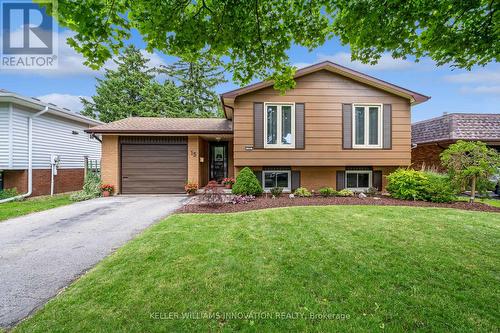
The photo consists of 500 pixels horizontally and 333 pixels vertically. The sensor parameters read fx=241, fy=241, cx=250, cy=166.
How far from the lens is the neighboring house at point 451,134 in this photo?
12.4 meters

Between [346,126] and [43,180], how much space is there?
14019 mm

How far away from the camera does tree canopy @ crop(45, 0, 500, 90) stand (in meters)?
3.45

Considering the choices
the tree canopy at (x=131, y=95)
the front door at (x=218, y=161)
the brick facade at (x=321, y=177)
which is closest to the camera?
the brick facade at (x=321, y=177)

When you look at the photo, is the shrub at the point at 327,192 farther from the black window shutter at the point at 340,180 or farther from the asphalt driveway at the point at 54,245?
the asphalt driveway at the point at 54,245

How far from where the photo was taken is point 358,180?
10.8m

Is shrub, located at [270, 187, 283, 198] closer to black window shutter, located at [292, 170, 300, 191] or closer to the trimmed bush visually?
black window shutter, located at [292, 170, 300, 191]

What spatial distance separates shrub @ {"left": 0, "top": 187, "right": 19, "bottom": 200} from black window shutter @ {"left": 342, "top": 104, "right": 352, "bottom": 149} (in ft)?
45.0

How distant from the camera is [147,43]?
4.04m

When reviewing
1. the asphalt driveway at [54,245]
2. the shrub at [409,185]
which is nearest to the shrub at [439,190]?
the shrub at [409,185]

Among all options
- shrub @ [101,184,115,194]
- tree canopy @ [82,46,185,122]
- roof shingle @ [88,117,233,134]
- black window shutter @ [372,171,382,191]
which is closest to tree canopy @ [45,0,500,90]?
roof shingle @ [88,117,233,134]

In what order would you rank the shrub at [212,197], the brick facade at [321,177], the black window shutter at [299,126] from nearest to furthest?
the shrub at [212,197], the black window shutter at [299,126], the brick facade at [321,177]

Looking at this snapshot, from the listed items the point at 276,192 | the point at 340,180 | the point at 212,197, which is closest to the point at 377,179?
the point at 340,180

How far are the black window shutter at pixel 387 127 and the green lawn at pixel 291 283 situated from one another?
5440 millimetres

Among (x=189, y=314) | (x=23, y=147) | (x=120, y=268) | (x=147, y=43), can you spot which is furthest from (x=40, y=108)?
(x=189, y=314)
